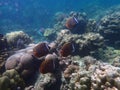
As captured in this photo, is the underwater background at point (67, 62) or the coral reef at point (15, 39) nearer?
the underwater background at point (67, 62)

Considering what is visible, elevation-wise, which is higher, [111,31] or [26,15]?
[26,15]

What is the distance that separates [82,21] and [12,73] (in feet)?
25.1

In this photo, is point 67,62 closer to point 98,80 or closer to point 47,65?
point 47,65

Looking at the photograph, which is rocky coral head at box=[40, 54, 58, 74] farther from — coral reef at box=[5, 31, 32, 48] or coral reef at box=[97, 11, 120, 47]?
coral reef at box=[97, 11, 120, 47]

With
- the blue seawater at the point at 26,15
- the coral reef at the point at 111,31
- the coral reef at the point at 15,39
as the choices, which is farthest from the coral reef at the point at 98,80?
the blue seawater at the point at 26,15

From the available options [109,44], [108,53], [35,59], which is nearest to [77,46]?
[108,53]

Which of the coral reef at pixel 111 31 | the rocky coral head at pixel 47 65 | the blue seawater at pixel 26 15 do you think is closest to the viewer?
the rocky coral head at pixel 47 65

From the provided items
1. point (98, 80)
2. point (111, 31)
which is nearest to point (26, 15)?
point (111, 31)

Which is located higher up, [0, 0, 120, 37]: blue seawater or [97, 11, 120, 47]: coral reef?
[0, 0, 120, 37]: blue seawater

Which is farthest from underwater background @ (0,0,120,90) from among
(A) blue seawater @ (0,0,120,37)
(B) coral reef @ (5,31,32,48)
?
(A) blue seawater @ (0,0,120,37)

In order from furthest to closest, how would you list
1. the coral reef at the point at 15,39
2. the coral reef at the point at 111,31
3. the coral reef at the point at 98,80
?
the coral reef at the point at 111,31
the coral reef at the point at 15,39
the coral reef at the point at 98,80

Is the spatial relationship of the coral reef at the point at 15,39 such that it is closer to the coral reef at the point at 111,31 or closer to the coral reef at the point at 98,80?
the coral reef at the point at 111,31

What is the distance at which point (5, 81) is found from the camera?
5.55 meters

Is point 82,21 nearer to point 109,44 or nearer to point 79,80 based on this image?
point 109,44
